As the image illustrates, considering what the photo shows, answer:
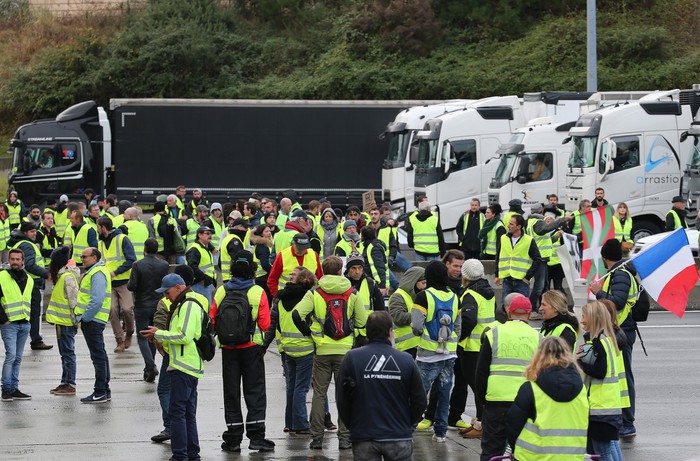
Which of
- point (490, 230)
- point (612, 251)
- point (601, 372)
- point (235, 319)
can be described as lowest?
point (490, 230)

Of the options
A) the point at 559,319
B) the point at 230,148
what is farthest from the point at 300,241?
the point at 230,148

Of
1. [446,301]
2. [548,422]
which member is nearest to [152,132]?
[446,301]

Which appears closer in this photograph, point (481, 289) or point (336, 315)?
point (336, 315)

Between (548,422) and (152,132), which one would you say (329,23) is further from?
(548,422)

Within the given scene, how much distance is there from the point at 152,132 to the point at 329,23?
14492mm

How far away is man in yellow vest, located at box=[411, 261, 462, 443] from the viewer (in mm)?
10594

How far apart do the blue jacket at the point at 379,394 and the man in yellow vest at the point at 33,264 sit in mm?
8043

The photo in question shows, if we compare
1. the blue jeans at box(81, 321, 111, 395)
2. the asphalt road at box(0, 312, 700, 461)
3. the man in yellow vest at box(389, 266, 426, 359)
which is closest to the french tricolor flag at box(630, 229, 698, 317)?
the asphalt road at box(0, 312, 700, 461)

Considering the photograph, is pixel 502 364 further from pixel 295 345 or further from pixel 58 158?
pixel 58 158

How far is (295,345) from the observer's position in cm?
1110

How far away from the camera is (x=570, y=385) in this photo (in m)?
7.24

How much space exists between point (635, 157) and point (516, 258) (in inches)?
421

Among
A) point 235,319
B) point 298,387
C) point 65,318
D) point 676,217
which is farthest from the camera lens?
point 676,217

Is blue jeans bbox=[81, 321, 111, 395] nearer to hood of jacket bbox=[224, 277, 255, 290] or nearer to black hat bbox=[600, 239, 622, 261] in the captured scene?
hood of jacket bbox=[224, 277, 255, 290]
